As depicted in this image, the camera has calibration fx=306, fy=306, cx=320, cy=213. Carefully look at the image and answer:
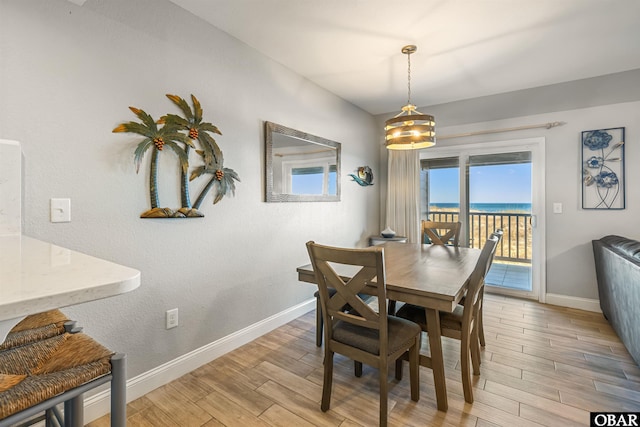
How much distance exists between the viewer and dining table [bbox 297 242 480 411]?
149cm

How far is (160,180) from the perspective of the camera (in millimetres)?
1922

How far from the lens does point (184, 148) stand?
202 centimetres

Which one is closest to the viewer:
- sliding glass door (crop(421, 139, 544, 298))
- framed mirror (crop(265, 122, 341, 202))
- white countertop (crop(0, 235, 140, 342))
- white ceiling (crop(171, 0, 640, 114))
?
white countertop (crop(0, 235, 140, 342))

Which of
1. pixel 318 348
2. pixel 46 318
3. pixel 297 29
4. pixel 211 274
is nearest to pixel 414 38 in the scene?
pixel 297 29

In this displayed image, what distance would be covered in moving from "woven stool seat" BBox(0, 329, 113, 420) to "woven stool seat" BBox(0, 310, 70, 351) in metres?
0.02

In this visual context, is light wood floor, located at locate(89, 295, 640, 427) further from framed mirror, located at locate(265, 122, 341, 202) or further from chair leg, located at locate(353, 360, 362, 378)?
framed mirror, located at locate(265, 122, 341, 202)

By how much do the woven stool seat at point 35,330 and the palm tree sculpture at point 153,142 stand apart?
Result: 845 millimetres

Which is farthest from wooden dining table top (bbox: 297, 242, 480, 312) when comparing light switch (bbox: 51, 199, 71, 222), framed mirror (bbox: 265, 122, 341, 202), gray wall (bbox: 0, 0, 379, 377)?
light switch (bbox: 51, 199, 71, 222)

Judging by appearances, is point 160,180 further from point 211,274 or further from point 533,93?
point 533,93

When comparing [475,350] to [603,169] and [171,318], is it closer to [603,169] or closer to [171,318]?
[171,318]

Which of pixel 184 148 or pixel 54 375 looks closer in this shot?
pixel 54 375

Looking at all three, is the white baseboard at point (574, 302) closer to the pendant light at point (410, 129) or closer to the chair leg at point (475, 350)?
the chair leg at point (475, 350)

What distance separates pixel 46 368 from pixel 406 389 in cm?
178

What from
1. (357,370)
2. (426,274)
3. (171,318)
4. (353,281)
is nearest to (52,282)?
(353,281)
